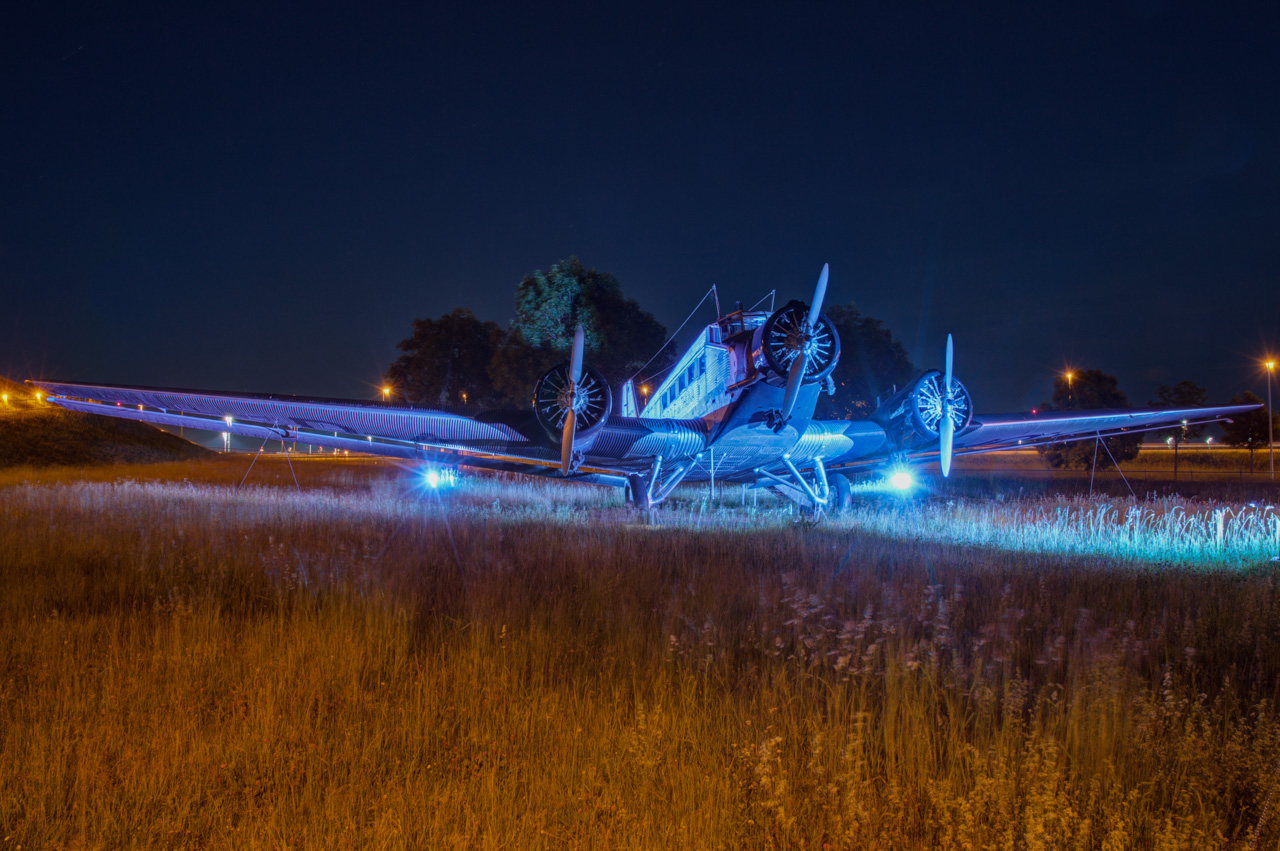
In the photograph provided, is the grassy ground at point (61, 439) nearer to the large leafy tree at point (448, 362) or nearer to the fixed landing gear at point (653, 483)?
the large leafy tree at point (448, 362)

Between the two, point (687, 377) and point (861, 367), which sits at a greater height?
point (861, 367)

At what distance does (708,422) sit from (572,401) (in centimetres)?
452

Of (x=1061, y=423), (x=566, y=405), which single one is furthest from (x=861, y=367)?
(x=566, y=405)

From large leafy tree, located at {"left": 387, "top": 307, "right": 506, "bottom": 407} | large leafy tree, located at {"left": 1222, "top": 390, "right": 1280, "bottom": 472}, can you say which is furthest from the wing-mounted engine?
large leafy tree, located at {"left": 1222, "top": 390, "right": 1280, "bottom": 472}

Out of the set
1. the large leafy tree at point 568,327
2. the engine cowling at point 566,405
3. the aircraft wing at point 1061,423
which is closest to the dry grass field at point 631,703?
the engine cowling at point 566,405

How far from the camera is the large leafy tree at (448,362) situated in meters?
51.9

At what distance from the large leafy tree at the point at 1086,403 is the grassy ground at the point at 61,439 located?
220ft

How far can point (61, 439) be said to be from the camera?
43.1 metres

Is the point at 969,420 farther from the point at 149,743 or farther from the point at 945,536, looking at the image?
the point at 149,743

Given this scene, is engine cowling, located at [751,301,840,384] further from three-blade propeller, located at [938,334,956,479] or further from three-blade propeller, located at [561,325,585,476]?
three-blade propeller, located at [561,325,585,476]

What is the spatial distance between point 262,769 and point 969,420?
16766 millimetres

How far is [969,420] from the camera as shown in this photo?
53.5 ft

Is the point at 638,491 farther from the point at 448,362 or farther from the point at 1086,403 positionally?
the point at 1086,403

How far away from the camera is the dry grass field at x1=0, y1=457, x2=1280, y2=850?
2.95 metres
